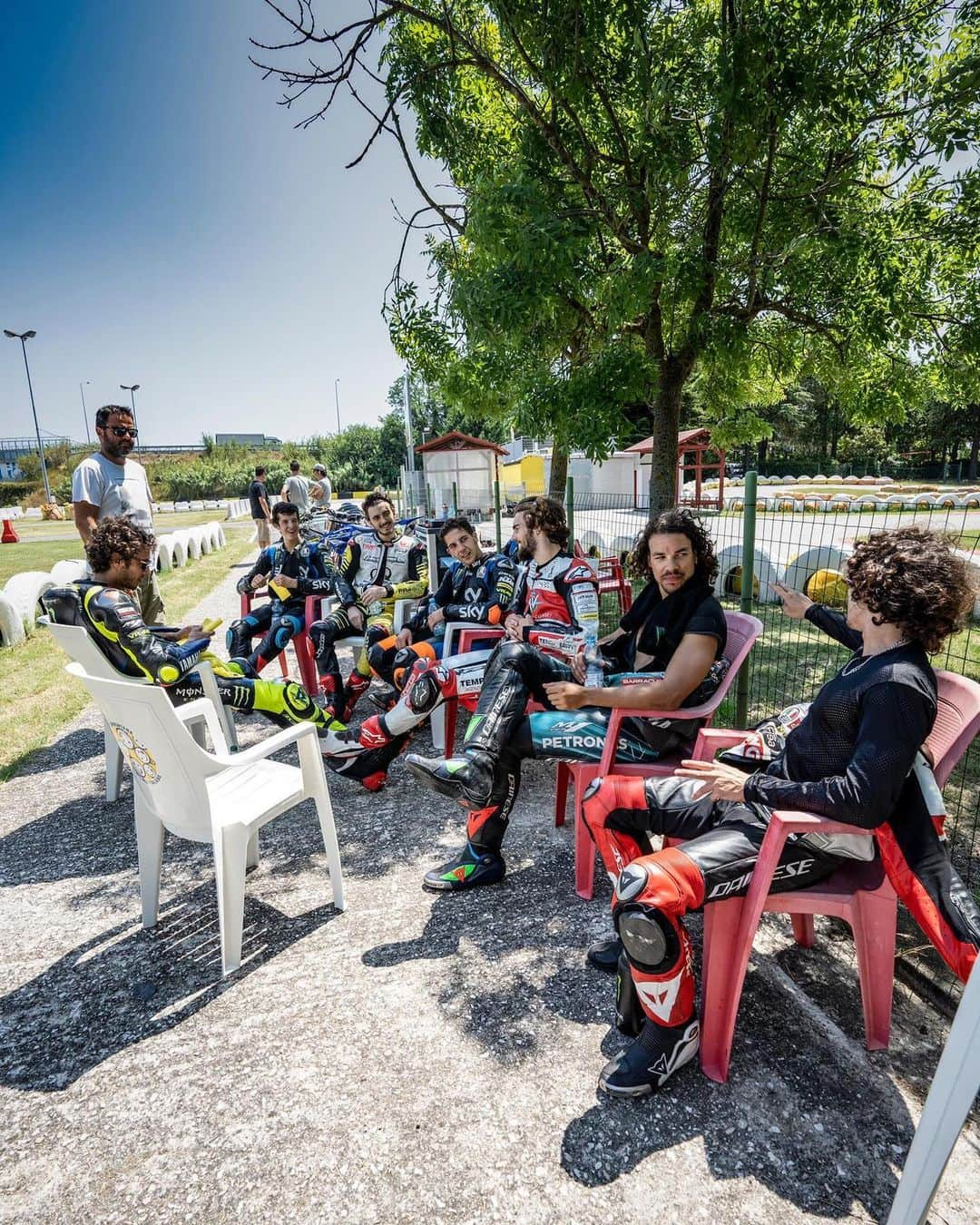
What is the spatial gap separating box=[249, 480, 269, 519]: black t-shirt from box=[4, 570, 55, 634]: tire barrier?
5.13 metres

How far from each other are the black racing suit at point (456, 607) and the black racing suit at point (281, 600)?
77cm

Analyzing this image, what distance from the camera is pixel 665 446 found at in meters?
5.78

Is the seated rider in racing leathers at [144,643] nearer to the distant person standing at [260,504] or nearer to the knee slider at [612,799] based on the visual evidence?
the knee slider at [612,799]

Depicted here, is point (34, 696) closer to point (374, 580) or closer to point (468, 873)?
point (374, 580)

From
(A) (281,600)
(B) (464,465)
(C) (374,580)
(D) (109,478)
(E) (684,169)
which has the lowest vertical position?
(A) (281,600)

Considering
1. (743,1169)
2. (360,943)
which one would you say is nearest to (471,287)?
(360,943)

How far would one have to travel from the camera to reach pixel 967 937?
4.98 ft

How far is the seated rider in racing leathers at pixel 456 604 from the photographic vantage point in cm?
402

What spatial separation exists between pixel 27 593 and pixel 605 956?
25.6 feet

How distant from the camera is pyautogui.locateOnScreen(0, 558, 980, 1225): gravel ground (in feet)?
4.89

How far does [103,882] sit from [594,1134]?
2289 mm

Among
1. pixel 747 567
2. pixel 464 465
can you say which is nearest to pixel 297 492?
pixel 747 567

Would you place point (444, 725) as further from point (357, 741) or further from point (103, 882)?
point (103, 882)

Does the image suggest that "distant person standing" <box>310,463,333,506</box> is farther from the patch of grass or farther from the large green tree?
the large green tree
